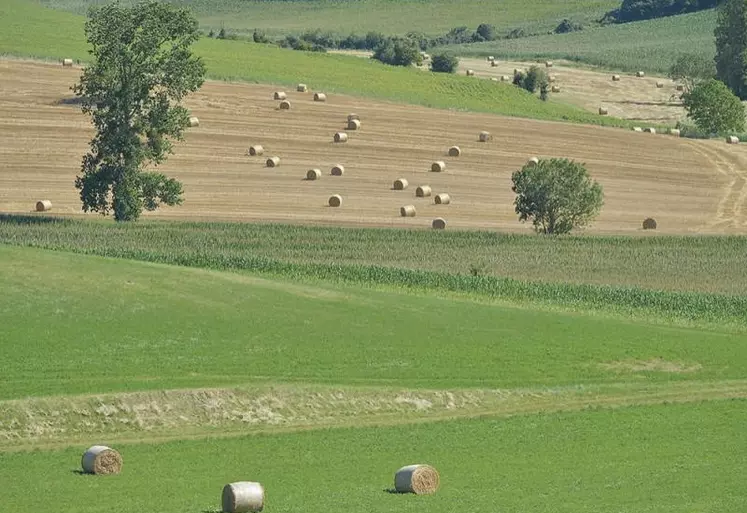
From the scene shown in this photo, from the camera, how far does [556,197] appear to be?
3142 inches

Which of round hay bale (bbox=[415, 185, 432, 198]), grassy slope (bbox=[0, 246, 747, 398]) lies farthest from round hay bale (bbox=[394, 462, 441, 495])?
round hay bale (bbox=[415, 185, 432, 198])

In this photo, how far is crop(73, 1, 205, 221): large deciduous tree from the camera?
75.2m

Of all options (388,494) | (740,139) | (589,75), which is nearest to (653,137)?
(740,139)

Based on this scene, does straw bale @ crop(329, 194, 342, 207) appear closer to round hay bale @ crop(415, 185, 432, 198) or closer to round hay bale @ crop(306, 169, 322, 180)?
round hay bale @ crop(415, 185, 432, 198)

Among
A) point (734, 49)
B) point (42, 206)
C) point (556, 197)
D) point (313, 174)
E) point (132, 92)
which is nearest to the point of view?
point (132, 92)

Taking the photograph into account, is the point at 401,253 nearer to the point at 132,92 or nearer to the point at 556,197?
the point at 556,197

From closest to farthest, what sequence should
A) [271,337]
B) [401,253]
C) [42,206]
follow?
[271,337], [401,253], [42,206]

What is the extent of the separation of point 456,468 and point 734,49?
398 ft

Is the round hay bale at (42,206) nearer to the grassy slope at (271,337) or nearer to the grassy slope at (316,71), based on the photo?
the grassy slope at (271,337)

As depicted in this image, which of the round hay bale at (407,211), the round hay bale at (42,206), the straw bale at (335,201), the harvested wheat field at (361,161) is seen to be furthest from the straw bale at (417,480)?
the straw bale at (335,201)

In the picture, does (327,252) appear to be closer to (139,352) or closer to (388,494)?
(139,352)

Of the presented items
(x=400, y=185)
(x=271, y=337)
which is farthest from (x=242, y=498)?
(x=400, y=185)

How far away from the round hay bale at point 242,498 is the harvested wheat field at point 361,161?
46.1 meters

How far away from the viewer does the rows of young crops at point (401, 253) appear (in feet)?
213
